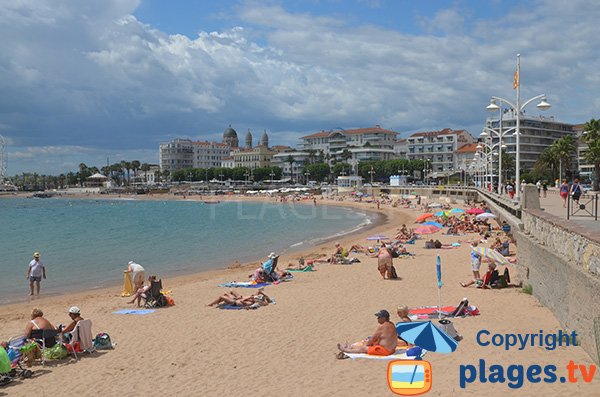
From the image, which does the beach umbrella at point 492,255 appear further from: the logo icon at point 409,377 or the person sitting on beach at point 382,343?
the logo icon at point 409,377

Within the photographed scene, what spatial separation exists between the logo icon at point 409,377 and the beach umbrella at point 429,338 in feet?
1.81

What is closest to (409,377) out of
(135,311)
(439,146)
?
(135,311)

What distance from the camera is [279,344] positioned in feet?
30.7

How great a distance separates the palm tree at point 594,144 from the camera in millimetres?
47812

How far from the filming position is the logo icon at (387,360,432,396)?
686 centimetres

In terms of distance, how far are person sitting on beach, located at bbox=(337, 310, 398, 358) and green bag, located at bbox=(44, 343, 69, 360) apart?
4.68m

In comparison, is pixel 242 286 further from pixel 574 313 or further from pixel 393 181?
pixel 393 181

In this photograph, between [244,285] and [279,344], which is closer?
[279,344]

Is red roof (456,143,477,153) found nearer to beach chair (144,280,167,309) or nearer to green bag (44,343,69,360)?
beach chair (144,280,167,309)

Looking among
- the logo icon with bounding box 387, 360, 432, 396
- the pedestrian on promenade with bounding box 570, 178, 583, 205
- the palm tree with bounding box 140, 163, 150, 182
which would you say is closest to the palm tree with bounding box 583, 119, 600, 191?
the pedestrian on promenade with bounding box 570, 178, 583, 205

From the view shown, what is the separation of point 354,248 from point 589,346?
16.0 metres

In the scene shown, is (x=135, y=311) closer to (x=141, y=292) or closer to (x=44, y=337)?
(x=141, y=292)

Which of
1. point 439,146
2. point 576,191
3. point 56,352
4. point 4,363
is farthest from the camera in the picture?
point 439,146

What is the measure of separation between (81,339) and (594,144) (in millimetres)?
50620
